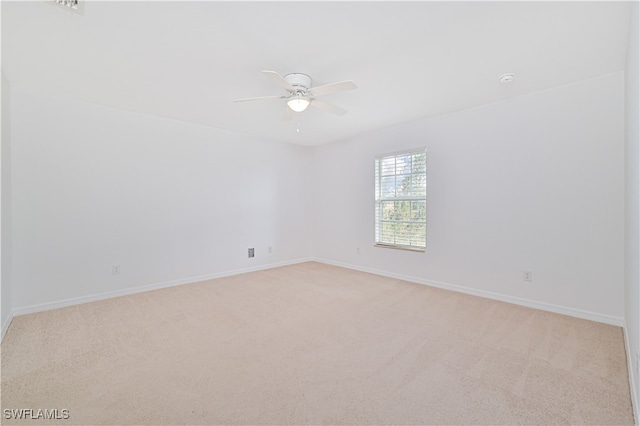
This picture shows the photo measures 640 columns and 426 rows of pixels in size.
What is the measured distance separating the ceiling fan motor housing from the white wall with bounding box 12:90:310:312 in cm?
243

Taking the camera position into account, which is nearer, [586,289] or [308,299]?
[586,289]

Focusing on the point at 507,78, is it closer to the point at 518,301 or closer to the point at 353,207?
the point at 518,301

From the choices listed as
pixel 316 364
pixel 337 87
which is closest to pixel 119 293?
pixel 316 364

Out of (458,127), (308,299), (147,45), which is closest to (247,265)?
(308,299)

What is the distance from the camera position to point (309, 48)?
7.27 ft

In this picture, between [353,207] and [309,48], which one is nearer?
[309,48]

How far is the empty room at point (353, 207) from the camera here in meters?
1.79

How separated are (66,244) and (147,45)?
260 cm

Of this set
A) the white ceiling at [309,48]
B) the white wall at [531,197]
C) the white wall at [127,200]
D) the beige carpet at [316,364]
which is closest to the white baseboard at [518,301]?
the white wall at [531,197]

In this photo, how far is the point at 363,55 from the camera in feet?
7.68

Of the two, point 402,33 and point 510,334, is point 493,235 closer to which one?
point 510,334

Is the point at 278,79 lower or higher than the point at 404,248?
higher

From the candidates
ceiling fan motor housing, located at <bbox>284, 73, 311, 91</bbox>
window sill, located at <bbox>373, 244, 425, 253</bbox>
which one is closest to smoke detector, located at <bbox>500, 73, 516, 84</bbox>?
ceiling fan motor housing, located at <bbox>284, 73, 311, 91</bbox>

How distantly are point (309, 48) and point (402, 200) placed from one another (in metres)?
2.83
